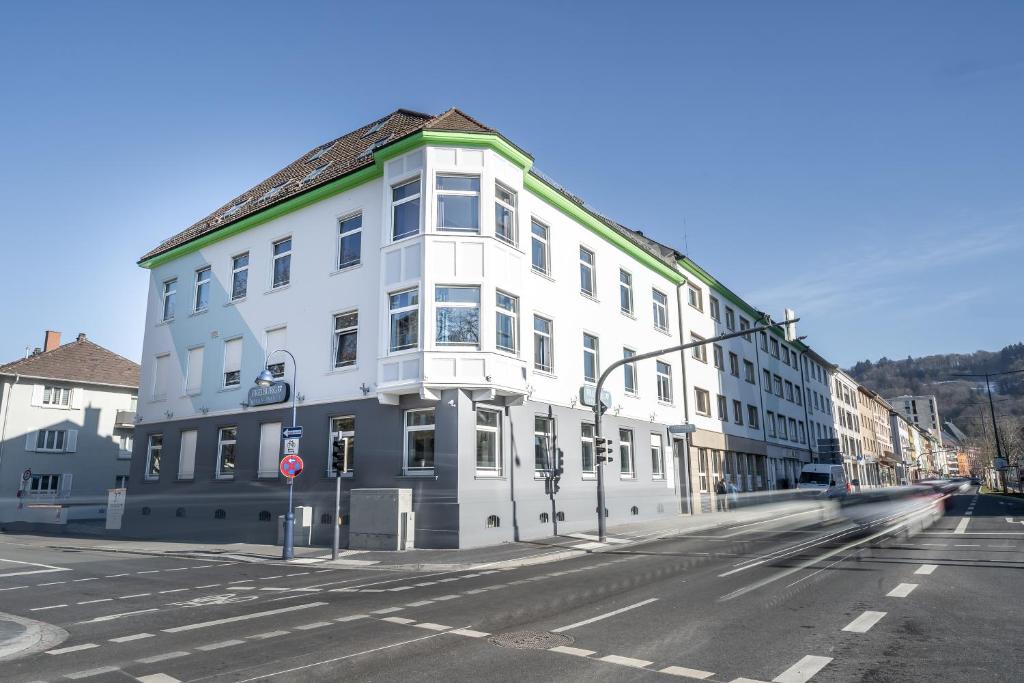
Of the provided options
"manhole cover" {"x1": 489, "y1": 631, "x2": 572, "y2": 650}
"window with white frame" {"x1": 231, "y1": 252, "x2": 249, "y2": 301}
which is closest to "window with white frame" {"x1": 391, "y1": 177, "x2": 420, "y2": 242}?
"window with white frame" {"x1": 231, "y1": 252, "x2": 249, "y2": 301}

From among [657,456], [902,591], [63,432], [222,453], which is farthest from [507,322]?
[63,432]

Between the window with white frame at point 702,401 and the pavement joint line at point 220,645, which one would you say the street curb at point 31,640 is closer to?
the pavement joint line at point 220,645

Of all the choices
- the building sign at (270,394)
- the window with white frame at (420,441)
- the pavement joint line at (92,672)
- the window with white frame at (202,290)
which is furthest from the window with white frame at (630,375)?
the pavement joint line at (92,672)

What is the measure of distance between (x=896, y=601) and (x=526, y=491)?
12572 mm

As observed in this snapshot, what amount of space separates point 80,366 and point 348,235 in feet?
103

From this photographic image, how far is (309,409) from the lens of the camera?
2133 centimetres

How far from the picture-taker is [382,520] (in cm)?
1770

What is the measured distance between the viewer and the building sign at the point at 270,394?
21906 mm

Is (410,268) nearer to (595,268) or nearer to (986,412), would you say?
(595,268)

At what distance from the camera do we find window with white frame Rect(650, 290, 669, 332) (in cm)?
3141

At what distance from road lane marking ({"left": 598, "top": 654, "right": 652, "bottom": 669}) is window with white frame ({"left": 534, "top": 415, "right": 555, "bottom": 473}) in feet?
47.8

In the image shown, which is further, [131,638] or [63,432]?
[63,432]

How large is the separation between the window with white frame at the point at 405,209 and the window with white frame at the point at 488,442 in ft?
19.3

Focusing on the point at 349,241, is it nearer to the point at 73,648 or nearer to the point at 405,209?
the point at 405,209
